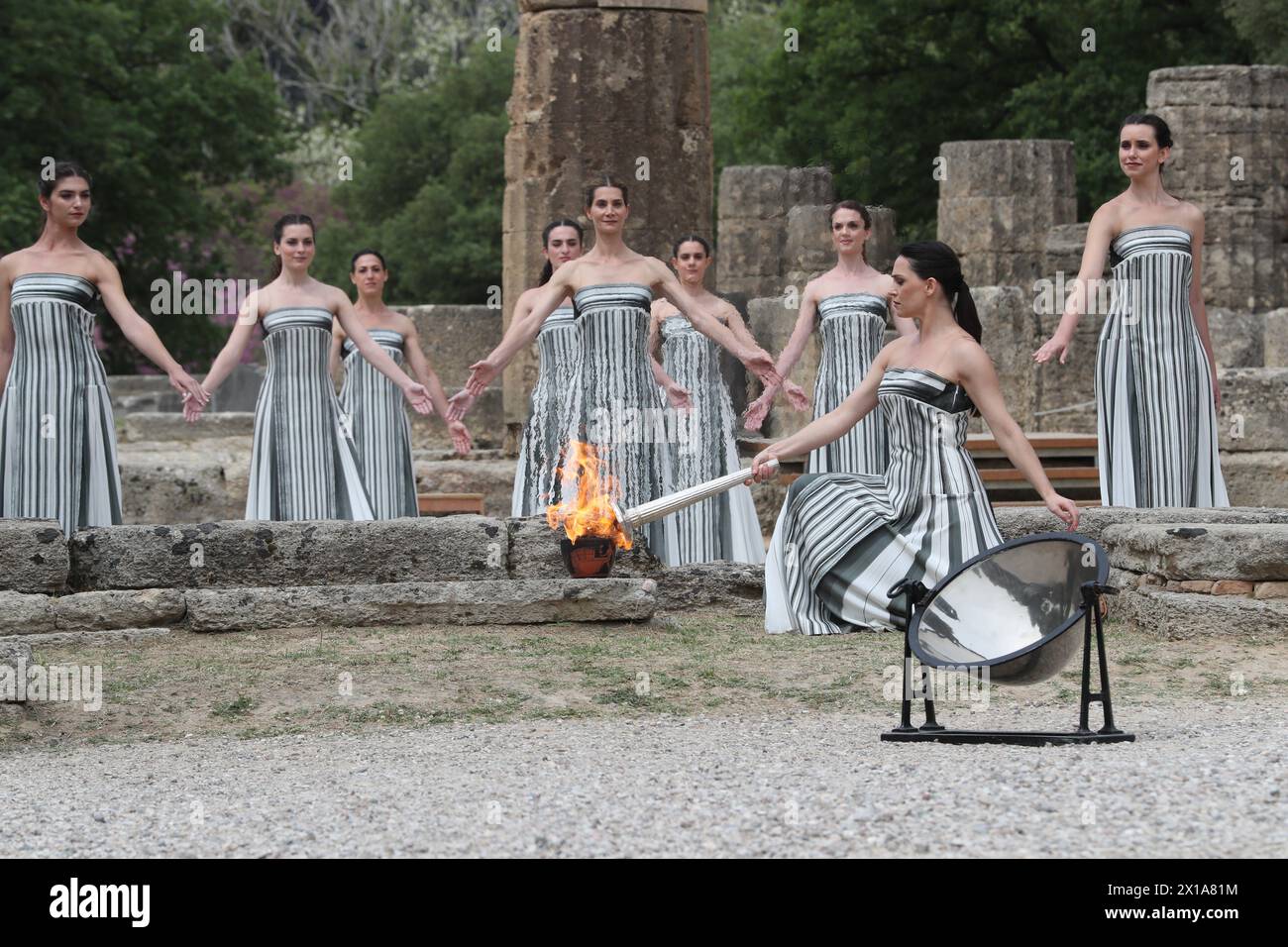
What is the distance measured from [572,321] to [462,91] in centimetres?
2919

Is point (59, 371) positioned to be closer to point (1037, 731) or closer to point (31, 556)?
point (31, 556)

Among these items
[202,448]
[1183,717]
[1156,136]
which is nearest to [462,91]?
[202,448]

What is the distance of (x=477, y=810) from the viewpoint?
5797 millimetres

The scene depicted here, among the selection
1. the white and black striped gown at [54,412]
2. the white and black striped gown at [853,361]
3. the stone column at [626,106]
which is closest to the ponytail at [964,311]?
the white and black striped gown at [853,361]

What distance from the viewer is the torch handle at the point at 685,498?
8.80 m

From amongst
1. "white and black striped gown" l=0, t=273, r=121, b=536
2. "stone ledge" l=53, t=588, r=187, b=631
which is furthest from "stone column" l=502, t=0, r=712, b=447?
"stone ledge" l=53, t=588, r=187, b=631

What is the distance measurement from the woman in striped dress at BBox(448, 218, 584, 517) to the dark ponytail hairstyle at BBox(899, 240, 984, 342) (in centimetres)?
314

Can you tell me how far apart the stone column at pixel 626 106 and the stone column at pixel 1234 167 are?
9131 millimetres

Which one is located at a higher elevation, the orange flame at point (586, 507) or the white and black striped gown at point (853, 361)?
the white and black striped gown at point (853, 361)

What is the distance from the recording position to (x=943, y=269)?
28.9 ft

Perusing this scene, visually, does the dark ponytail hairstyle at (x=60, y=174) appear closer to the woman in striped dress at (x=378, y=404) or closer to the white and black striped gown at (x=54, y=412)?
the white and black striped gown at (x=54, y=412)

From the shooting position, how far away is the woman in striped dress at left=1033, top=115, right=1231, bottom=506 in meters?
10.8

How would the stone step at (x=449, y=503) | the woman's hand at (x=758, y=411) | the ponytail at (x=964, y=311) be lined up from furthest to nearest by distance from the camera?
the stone step at (x=449, y=503) → the woman's hand at (x=758, y=411) → the ponytail at (x=964, y=311)

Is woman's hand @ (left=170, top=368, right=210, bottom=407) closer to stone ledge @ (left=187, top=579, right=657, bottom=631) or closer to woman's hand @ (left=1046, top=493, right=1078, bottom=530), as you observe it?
stone ledge @ (left=187, top=579, right=657, bottom=631)
